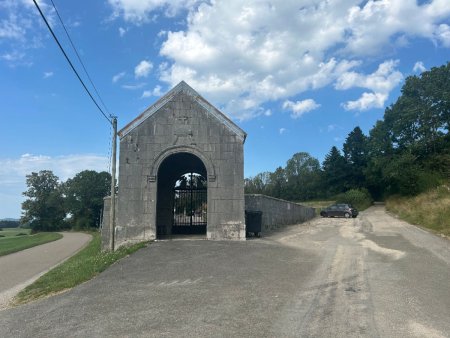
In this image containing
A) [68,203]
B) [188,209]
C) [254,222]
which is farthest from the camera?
[68,203]

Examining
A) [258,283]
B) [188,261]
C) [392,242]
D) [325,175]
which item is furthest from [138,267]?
→ [325,175]

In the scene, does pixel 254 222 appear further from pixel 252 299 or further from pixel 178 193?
pixel 252 299

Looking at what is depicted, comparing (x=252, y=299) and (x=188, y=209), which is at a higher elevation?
(x=188, y=209)

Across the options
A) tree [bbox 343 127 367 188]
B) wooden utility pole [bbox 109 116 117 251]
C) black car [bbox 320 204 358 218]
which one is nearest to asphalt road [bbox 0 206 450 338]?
wooden utility pole [bbox 109 116 117 251]

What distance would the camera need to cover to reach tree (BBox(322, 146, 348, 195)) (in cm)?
6456

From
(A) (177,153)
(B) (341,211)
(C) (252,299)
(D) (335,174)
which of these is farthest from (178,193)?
(D) (335,174)

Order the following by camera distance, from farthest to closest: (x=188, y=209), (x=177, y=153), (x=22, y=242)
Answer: (x=22, y=242) → (x=188, y=209) → (x=177, y=153)

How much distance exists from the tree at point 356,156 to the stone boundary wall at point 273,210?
37.1 m

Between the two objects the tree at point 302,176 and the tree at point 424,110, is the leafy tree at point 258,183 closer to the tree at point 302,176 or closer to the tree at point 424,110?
the tree at point 302,176

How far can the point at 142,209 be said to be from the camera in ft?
50.7

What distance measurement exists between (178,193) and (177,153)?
5.57 metres

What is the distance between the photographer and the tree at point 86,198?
73406 millimetres

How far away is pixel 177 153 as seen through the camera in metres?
16.1

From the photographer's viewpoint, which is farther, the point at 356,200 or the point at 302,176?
the point at 302,176
